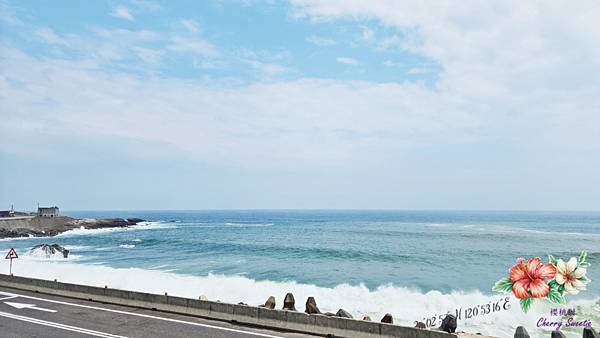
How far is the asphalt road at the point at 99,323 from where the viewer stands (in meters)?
12.6

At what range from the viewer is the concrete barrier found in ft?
37.5

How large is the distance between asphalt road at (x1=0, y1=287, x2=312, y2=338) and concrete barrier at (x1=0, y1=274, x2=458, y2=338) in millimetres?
293

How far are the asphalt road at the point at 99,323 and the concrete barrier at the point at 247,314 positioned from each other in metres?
0.29

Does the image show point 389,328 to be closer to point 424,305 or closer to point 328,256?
point 424,305

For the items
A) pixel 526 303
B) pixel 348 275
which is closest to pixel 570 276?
pixel 526 303

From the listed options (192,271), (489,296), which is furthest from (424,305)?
(192,271)

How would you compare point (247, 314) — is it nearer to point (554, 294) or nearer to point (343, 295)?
point (554, 294)

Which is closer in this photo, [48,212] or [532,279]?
[532,279]

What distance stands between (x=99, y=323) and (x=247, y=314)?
16.5 ft

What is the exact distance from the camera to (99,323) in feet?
45.5

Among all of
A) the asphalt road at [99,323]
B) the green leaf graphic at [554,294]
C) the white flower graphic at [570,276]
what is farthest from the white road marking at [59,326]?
the white flower graphic at [570,276]

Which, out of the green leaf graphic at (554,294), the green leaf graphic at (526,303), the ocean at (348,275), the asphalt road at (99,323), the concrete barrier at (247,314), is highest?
the green leaf graphic at (554,294)

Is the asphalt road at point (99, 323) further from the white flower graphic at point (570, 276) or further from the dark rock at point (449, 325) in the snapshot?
the white flower graphic at point (570, 276)

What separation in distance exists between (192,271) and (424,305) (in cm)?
2331
